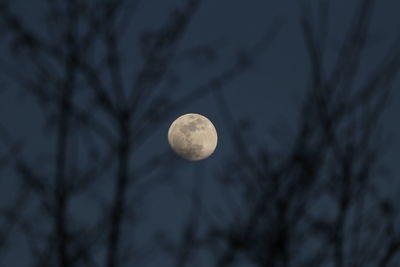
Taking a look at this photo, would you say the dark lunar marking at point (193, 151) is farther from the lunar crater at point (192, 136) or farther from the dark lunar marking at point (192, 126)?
the dark lunar marking at point (192, 126)

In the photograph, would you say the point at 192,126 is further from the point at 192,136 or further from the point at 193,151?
the point at 193,151

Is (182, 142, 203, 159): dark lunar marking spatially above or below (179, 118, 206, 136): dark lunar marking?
below

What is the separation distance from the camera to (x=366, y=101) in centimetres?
313

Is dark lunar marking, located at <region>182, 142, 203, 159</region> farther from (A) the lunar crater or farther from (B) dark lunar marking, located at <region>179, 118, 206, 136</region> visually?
(B) dark lunar marking, located at <region>179, 118, 206, 136</region>

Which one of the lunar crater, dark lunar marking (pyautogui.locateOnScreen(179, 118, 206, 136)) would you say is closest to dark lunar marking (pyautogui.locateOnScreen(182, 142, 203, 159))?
the lunar crater

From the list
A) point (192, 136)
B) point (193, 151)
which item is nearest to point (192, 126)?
point (192, 136)

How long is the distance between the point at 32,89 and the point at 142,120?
0.82 metres

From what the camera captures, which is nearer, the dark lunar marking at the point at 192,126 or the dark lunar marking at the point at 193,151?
the dark lunar marking at the point at 193,151

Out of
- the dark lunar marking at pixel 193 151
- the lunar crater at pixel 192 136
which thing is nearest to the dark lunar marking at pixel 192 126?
the lunar crater at pixel 192 136

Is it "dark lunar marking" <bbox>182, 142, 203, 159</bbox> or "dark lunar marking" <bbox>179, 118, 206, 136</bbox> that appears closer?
"dark lunar marking" <bbox>182, 142, 203, 159</bbox>

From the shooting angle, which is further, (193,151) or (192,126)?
(192,126)

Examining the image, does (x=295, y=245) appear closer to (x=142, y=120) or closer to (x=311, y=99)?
(x=311, y=99)

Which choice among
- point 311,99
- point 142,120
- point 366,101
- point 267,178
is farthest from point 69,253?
point 366,101

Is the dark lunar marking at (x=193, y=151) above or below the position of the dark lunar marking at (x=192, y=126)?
below
